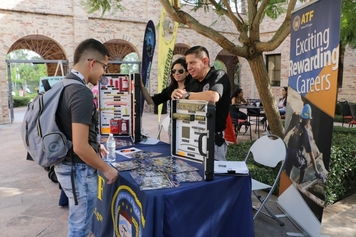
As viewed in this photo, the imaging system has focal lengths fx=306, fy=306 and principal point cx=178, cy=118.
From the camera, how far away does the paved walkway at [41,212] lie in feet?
10.3

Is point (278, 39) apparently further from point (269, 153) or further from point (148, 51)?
point (269, 153)

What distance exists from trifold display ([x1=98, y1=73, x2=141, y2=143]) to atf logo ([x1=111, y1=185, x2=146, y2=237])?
1.17 m

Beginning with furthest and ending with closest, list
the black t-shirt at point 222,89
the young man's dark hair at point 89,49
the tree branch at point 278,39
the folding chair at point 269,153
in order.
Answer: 1. the tree branch at point 278,39
2. the folding chair at point 269,153
3. the black t-shirt at point 222,89
4. the young man's dark hair at point 89,49

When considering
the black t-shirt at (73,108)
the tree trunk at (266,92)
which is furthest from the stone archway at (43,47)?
the black t-shirt at (73,108)

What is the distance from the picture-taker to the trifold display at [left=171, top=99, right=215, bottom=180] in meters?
2.00

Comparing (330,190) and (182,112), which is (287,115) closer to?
(330,190)

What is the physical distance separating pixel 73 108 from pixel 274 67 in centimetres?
1665

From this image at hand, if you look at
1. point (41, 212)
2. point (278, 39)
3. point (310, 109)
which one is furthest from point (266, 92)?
point (41, 212)

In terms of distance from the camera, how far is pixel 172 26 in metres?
5.34

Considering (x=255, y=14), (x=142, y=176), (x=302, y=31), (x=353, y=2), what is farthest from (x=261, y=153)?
(x=353, y=2)

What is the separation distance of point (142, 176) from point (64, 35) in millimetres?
12114

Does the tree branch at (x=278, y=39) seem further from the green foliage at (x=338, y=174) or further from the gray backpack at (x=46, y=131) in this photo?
the gray backpack at (x=46, y=131)

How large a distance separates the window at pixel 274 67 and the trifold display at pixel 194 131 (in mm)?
15337

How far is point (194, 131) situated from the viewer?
7.42 feet
